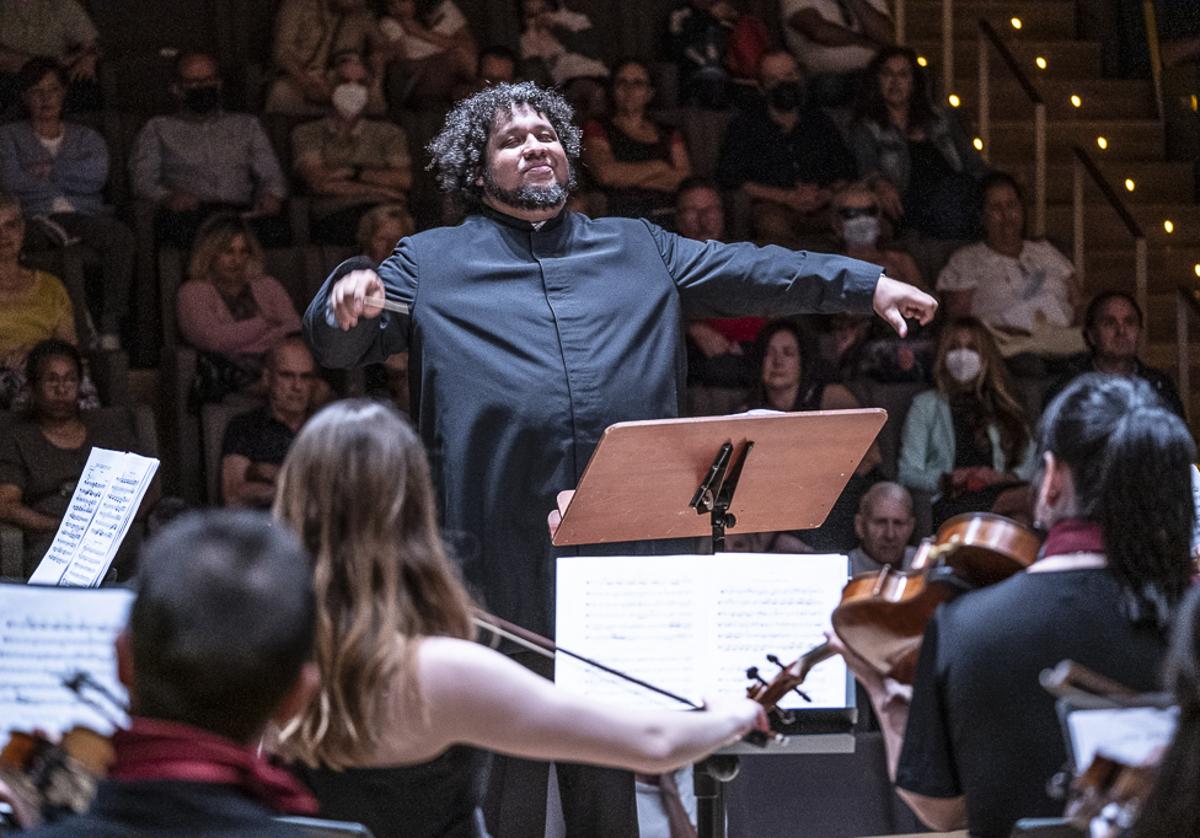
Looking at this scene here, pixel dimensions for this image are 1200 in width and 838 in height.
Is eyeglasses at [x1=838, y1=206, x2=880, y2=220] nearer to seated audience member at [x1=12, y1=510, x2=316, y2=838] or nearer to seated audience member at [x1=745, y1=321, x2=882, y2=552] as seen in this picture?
seated audience member at [x1=745, y1=321, x2=882, y2=552]

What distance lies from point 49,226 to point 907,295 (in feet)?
11.7

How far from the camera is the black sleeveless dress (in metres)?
2.03

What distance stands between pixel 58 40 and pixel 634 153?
2.16m

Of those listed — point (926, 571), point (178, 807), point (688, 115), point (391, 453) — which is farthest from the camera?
point (688, 115)

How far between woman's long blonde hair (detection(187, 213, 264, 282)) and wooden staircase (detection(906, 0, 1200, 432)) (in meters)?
3.42

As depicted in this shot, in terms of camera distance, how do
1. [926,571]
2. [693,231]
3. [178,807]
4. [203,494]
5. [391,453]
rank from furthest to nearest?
[693,231], [203,494], [926,571], [391,453], [178,807]

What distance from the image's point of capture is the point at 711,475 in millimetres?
2840

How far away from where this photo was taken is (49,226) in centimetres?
573

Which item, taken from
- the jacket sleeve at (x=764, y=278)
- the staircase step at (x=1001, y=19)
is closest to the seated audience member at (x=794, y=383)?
the jacket sleeve at (x=764, y=278)

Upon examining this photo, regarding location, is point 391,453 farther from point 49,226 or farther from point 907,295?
point 49,226

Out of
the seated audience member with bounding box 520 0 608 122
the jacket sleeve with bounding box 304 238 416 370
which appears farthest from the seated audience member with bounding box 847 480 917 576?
the jacket sleeve with bounding box 304 238 416 370

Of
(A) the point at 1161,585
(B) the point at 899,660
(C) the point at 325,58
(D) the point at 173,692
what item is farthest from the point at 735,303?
(C) the point at 325,58

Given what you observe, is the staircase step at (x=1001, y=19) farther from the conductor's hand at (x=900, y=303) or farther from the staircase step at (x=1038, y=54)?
the conductor's hand at (x=900, y=303)

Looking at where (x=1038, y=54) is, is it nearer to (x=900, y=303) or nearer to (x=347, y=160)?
(x=347, y=160)
